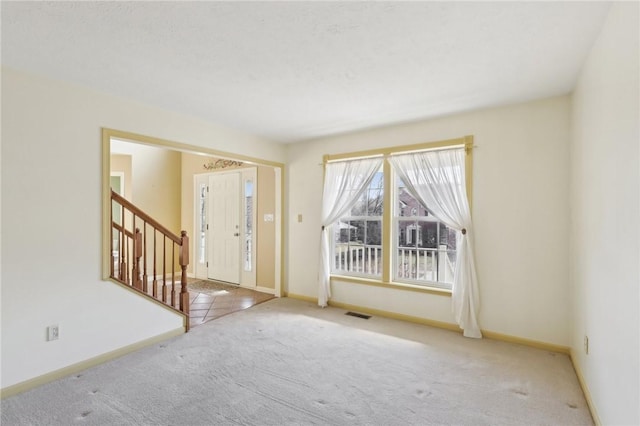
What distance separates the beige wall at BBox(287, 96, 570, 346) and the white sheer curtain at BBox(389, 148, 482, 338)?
0.12 metres

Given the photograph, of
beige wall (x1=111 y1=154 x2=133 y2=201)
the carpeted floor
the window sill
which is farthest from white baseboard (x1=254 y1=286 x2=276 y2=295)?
beige wall (x1=111 y1=154 x2=133 y2=201)

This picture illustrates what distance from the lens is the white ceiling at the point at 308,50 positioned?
1.71 meters

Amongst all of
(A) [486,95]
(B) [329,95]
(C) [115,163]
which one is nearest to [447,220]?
(A) [486,95]

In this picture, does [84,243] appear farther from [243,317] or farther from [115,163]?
[115,163]

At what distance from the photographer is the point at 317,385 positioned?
240 cm

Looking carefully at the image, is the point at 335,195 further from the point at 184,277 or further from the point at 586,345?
the point at 586,345

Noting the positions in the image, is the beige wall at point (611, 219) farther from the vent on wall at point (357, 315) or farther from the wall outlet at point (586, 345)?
the vent on wall at point (357, 315)

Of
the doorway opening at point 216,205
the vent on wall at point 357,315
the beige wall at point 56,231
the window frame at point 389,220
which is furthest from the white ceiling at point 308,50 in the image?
the vent on wall at point 357,315

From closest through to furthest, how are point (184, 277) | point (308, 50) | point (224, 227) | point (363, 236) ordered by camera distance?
point (308, 50) < point (184, 277) < point (363, 236) < point (224, 227)

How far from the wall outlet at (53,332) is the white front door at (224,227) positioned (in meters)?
3.15

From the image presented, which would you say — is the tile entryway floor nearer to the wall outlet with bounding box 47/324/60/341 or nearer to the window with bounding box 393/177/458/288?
the wall outlet with bounding box 47/324/60/341

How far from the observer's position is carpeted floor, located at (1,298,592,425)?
6.65 feet

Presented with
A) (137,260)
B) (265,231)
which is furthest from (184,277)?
(265,231)

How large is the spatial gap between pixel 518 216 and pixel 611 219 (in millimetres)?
1544
